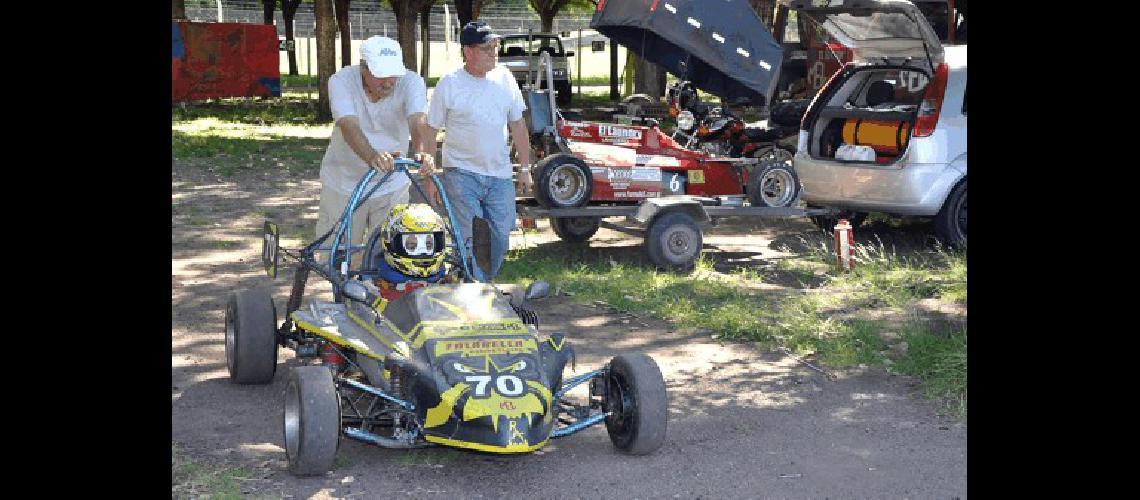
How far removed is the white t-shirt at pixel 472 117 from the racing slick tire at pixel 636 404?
2.76m

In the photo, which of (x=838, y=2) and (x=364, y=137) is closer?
(x=364, y=137)

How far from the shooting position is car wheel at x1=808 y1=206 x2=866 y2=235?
42.0ft

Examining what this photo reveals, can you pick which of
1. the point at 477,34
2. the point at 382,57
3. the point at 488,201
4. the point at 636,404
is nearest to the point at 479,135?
the point at 488,201

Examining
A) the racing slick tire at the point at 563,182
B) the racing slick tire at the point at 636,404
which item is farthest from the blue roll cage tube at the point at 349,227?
the racing slick tire at the point at 563,182

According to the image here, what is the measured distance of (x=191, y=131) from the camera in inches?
891

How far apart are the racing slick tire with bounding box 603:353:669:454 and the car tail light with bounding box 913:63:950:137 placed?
573 cm

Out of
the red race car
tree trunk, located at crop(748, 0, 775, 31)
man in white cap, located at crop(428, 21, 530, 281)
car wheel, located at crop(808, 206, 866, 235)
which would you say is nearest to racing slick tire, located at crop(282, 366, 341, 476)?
man in white cap, located at crop(428, 21, 530, 281)

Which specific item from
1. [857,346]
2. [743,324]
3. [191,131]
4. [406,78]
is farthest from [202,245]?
[191,131]

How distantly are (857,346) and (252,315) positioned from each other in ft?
12.1

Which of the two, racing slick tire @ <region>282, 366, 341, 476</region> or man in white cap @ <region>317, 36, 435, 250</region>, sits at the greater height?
man in white cap @ <region>317, 36, 435, 250</region>

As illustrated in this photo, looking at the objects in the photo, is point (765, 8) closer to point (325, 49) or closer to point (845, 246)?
point (325, 49)

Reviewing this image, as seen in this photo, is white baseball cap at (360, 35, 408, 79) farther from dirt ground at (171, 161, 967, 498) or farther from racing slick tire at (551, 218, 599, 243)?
racing slick tire at (551, 218, 599, 243)

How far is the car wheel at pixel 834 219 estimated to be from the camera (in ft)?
42.0

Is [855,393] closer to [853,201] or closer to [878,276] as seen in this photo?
[878,276]
